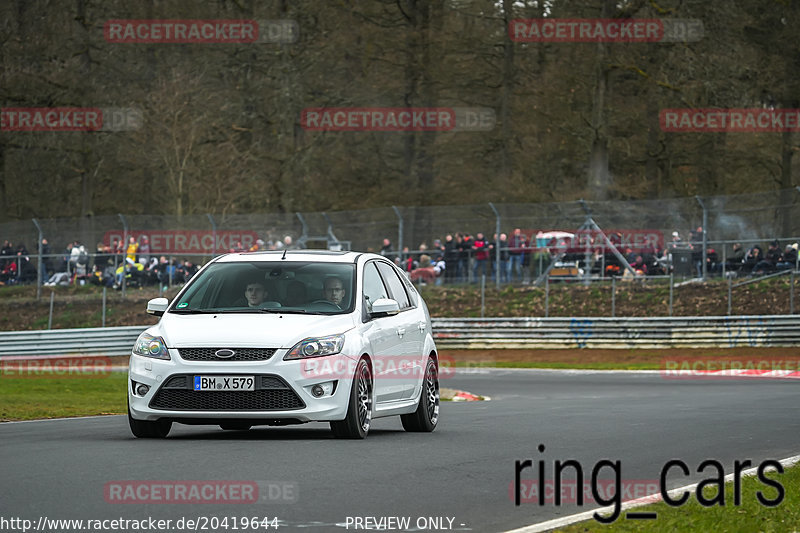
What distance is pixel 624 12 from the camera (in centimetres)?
4388

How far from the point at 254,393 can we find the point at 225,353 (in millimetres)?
389

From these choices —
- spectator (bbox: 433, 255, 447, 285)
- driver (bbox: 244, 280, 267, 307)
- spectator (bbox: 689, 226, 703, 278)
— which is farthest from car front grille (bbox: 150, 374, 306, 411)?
spectator (bbox: 433, 255, 447, 285)

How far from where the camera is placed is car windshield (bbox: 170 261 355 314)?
39.7 feet

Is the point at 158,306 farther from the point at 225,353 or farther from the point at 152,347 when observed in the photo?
the point at 225,353

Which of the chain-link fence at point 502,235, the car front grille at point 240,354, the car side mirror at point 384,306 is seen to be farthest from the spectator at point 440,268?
the car front grille at point 240,354

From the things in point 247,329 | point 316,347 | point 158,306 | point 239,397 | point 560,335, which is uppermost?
point 158,306

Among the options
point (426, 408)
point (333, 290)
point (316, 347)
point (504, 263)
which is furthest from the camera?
point (504, 263)

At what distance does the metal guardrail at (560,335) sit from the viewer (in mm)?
33562

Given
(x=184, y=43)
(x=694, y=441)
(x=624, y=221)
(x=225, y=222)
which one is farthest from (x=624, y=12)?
(x=694, y=441)

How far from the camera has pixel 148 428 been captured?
11812mm

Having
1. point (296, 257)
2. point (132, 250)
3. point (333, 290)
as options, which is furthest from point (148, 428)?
point (132, 250)

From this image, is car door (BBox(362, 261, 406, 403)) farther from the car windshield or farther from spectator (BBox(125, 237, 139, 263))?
spectator (BBox(125, 237, 139, 263))

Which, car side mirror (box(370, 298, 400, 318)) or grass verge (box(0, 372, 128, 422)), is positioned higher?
car side mirror (box(370, 298, 400, 318))

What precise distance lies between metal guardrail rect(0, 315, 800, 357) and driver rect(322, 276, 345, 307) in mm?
22541
